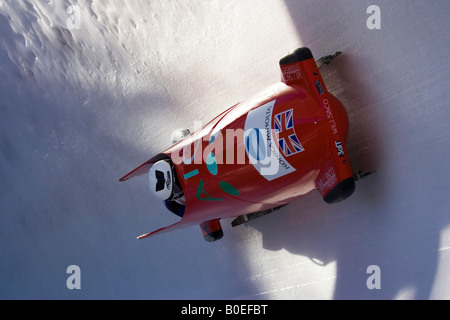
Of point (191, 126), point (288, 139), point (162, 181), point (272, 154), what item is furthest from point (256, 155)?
point (191, 126)

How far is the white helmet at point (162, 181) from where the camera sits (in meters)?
3.99

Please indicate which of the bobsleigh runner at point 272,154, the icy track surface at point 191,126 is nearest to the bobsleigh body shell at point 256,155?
the bobsleigh runner at point 272,154

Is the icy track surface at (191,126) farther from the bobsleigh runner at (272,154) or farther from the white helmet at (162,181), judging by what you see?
the white helmet at (162,181)

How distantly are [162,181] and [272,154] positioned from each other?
99cm

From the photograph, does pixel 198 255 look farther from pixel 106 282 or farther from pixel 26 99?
pixel 26 99

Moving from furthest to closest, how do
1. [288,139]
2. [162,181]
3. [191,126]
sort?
[191,126] < [162,181] < [288,139]

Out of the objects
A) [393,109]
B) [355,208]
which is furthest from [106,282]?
[393,109]

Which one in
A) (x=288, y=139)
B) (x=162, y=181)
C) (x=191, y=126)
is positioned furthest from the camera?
(x=191, y=126)

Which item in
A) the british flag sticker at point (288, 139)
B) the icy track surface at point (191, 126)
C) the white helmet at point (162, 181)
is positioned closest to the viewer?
the british flag sticker at point (288, 139)

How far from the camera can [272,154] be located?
3475mm

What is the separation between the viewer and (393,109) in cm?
365

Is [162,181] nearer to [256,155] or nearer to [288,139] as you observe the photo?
[256,155]

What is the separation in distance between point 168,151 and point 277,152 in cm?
117

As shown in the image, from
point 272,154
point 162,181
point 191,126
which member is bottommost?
point 272,154
